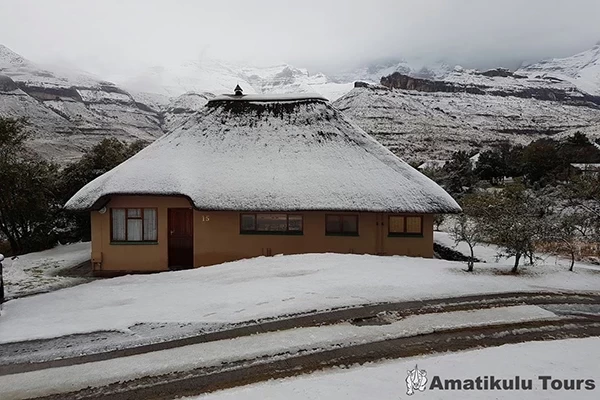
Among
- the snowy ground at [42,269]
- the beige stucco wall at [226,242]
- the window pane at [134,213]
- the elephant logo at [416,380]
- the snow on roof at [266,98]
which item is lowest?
the snowy ground at [42,269]

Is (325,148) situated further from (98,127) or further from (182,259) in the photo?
(98,127)

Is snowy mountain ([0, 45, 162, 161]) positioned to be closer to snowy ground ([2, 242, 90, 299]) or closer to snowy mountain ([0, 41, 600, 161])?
snowy mountain ([0, 41, 600, 161])

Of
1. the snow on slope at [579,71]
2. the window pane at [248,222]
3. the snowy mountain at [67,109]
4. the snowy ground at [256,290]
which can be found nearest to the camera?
the snowy ground at [256,290]

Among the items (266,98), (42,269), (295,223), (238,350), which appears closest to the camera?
(238,350)

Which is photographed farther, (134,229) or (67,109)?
(67,109)

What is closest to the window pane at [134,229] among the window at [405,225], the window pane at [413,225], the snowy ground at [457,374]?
the window at [405,225]

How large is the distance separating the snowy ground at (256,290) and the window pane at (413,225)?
186 centimetres

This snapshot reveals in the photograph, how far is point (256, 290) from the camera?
995cm

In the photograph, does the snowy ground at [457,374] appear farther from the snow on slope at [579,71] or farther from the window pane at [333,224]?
the snow on slope at [579,71]

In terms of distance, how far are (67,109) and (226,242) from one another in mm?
112981

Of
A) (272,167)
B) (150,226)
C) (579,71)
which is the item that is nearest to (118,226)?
(150,226)

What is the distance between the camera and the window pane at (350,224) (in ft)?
47.6

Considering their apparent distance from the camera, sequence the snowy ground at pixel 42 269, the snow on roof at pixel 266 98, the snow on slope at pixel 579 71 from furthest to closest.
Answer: the snow on slope at pixel 579 71, the snow on roof at pixel 266 98, the snowy ground at pixel 42 269

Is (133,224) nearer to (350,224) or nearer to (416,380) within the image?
(350,224)
